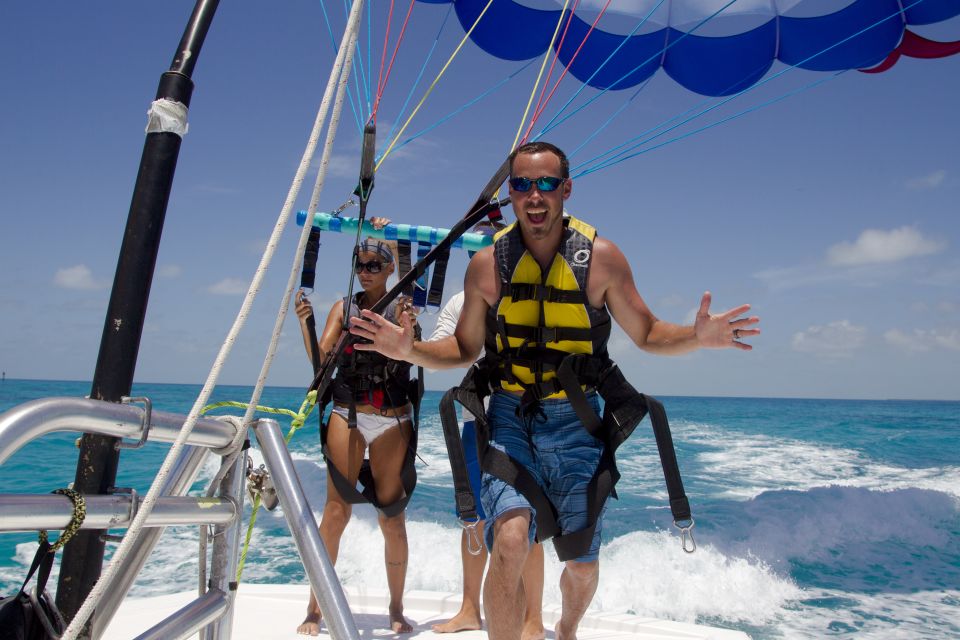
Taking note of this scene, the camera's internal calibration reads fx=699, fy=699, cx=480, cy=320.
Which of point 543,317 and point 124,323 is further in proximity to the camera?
point 543,317

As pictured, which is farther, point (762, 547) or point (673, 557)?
point (762, 547)

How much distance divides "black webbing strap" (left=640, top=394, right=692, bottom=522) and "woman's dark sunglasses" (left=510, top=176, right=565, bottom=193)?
0.97 m

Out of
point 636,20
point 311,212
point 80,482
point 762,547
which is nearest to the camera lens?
point 80,482

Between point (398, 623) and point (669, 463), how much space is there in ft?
6.24

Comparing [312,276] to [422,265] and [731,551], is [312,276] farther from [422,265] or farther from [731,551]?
[731,551]

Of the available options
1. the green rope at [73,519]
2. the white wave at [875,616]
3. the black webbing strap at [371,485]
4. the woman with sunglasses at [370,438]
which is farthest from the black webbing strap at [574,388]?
the white wave at [875,616]

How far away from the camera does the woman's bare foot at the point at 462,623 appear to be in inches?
150

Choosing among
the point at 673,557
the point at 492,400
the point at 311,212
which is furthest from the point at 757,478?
the point at 311,212

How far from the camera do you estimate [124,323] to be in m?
1.49

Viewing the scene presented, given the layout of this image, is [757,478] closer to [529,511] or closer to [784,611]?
[784,611]

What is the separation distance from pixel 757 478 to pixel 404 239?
12.9 m

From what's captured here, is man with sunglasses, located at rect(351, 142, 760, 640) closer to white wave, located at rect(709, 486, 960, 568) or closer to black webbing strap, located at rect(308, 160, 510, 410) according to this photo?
black webbing strap, located at rect(308, 160, 510, 410)

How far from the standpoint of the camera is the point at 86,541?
1486 millimetres

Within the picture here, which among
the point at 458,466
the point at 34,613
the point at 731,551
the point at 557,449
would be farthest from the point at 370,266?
the point at 731,551
